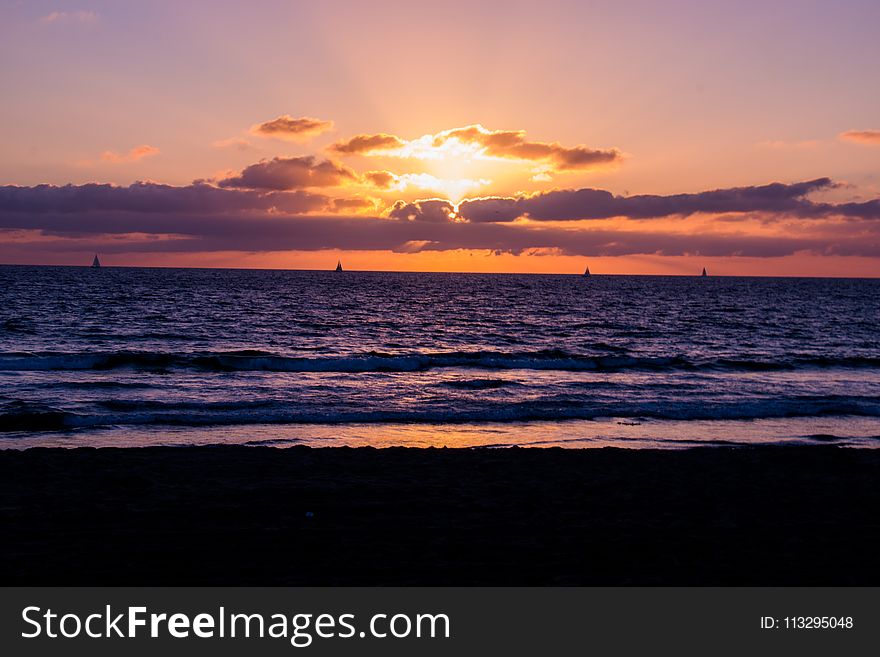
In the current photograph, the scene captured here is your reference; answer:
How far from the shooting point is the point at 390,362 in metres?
38.5

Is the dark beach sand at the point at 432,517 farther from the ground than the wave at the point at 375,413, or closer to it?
farther from the ground

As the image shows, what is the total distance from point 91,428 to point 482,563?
51.9 feet

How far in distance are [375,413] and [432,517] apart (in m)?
12.8

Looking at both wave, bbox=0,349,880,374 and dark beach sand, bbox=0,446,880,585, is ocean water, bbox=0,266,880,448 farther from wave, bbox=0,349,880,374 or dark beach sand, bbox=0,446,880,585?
dark beach sand, bbox=0,446,880,585

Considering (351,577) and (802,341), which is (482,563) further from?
(802,341)

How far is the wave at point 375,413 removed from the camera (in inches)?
845

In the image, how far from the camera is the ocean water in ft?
67.7

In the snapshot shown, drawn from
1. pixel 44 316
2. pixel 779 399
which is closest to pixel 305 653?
pixel 779 399

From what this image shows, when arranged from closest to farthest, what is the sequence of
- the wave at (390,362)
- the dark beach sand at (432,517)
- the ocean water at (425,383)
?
the dark beach sand at (432,517)
the ocean water at (425,383)
the wave at (390,362)

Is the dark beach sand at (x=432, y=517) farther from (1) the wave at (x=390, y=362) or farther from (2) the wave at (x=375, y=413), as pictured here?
(1) the wave at (x=390, y=362)

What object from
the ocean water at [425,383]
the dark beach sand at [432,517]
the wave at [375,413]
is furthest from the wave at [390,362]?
the dark beach sand at [432,517]

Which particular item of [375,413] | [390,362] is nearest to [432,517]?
[375,413]

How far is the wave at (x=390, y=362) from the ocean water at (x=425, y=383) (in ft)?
0.50

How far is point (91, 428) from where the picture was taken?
A: 67.1 feet
